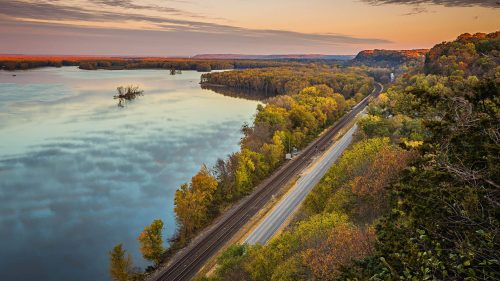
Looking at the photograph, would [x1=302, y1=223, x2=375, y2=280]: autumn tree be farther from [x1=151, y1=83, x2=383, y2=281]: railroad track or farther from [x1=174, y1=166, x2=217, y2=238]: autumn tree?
[x1=174, y1=166, x2=217, y2=238]: autumn tree

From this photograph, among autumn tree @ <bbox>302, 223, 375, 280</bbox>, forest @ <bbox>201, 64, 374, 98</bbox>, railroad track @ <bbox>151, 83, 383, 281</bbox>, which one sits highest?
forest @ <bbox>201, 64, 374, 98</bbox>

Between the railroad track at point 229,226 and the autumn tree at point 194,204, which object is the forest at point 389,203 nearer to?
the autumn tree at point 194,204

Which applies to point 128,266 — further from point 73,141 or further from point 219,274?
point 73,141

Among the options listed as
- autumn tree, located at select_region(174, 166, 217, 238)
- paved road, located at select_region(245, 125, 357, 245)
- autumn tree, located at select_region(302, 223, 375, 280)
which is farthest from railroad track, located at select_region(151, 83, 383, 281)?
autumn tree, located at select_region(302, 223, 375, 280)

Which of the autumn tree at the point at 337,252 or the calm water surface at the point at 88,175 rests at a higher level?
the autumn tree at the point at 337,252

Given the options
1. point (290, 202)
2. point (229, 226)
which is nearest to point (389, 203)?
point (229, 226)

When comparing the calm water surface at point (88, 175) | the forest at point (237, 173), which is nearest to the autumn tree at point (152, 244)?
the forest at point (237, 173)

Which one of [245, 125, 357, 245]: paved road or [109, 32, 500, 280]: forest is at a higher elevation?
[109, 32, 500, 280]: forest
